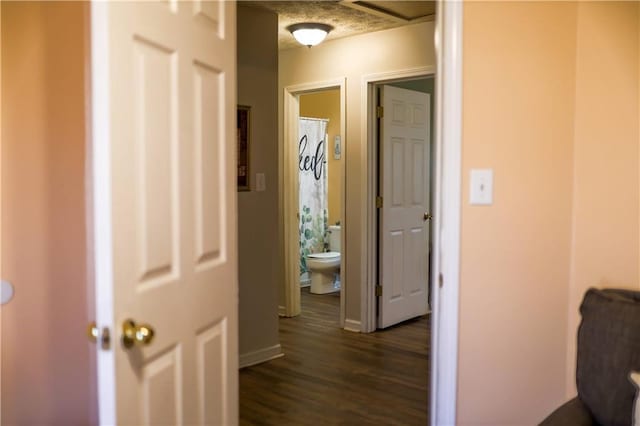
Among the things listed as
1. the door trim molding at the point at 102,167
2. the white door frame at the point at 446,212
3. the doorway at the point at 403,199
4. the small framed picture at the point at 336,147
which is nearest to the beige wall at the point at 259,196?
the doorway at the point at 403,199

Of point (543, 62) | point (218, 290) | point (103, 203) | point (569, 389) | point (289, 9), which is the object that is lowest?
point (569, 389)

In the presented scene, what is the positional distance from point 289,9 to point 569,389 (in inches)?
111

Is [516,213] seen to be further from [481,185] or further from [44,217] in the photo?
[44,217]

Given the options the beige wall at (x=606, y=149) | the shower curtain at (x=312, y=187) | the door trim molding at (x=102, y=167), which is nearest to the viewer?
the door trim molding at (x=102, y=167)

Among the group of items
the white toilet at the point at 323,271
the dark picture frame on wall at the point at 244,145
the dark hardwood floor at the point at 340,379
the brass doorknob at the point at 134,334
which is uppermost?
the dark picture frame on wall at the point at 244,145

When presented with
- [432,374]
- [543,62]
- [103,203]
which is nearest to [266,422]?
[432,374]

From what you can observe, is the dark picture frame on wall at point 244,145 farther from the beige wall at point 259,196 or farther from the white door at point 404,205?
the white door at point 404,205

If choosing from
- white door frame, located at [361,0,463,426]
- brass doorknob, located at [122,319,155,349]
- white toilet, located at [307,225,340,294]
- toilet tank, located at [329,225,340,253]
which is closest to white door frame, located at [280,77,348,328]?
white toilet, located at [307,225,340,294]

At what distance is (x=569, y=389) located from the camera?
196cm

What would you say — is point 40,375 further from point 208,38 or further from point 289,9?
point 289,9

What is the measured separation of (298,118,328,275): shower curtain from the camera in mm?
6113

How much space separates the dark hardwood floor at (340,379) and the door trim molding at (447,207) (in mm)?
1063

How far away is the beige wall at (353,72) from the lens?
165 inches

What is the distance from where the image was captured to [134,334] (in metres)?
1.35
